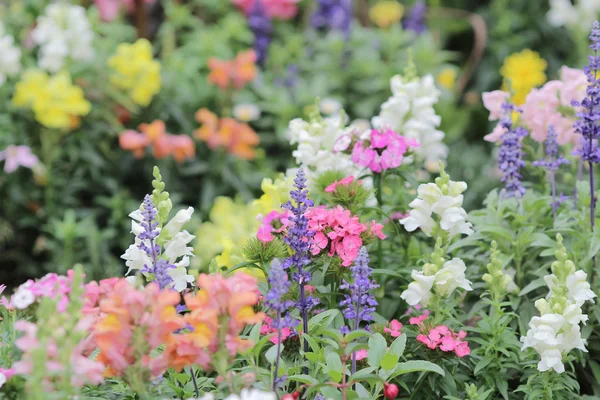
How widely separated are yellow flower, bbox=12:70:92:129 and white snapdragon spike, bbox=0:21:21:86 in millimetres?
117

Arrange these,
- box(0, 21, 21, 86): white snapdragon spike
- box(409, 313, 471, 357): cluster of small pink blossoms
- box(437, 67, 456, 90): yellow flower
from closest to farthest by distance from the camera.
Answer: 1. box(409, 313, 471, 357): cluster of small pink blossoms
2. box(0, 21, 21, 86): white snapdragon spike
3. box(437, 67, 456, 90): yellow flower

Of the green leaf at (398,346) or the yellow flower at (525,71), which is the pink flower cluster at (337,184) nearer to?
the green leaf at (398,346)

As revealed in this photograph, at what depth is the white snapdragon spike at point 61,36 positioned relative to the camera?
395cm

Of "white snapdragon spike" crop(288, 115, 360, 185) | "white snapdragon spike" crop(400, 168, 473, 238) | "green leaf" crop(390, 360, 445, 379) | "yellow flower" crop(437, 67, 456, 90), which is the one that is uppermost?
"yellow flower" crop(437, 67, 456, 90)

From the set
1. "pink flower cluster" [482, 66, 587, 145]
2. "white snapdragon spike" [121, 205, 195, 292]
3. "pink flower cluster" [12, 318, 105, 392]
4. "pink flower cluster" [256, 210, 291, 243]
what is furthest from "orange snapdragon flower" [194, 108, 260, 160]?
"pink flower cluster" [12, 318, 105, 392]

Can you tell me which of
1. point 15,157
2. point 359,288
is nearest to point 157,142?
point 15,157

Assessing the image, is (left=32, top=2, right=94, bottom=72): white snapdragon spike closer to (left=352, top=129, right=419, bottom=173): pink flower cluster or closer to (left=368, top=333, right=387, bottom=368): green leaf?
(left=352, top=129, right=419, bottom=173): pink flower cluster

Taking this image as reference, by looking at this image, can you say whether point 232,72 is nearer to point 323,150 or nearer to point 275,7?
point 275,7

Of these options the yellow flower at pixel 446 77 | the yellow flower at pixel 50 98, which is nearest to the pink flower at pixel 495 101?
the yellow flower at pixel 50 98

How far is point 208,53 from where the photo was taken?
4.61 metres

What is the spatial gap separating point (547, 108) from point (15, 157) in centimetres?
242

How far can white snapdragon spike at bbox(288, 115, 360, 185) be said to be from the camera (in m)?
2.34

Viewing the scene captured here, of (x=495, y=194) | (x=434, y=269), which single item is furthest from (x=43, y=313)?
(x=495, y=194)

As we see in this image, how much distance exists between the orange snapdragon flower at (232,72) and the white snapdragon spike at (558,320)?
8.83 feet
